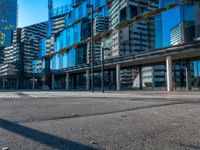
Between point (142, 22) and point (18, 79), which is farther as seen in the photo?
point (18, 79)

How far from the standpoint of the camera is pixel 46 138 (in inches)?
178

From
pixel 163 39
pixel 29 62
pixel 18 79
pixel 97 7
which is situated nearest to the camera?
pixel 163 39

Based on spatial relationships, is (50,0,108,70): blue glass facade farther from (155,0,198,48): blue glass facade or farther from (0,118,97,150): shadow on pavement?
(0,118,97,150): shadow on pavement

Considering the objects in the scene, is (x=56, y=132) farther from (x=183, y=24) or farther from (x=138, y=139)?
(x=183, y=24)

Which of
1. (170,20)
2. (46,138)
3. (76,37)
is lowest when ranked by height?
(46,138)

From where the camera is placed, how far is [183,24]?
3825 centimetres

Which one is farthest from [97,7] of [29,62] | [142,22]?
[29,62]

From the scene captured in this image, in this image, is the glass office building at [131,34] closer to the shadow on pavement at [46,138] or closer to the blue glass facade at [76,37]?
the blue glass facade at [76,37]

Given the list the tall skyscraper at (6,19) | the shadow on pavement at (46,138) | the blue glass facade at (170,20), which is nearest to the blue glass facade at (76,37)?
the blue glass facade at (170,20)

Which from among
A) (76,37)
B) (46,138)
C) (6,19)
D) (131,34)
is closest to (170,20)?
(131,34)

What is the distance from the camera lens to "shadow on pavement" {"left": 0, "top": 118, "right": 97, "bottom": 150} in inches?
154

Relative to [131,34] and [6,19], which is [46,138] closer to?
[6,19]

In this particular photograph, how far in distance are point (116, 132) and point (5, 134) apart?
2300 millimetres

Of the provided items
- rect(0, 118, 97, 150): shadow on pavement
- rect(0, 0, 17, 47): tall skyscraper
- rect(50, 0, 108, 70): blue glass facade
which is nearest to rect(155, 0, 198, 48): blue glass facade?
rect(0, 0, 17, 47): tall skyscraper
